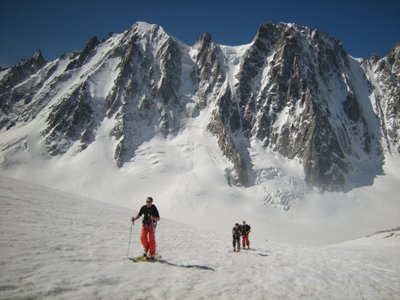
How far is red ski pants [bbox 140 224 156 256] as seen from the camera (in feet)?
41.4

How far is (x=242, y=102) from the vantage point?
6594 inches

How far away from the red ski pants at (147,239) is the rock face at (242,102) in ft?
409

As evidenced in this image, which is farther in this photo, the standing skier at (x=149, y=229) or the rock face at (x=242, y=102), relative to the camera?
the rock face at (x=242, y=102)

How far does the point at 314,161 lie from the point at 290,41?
6512 centimetres

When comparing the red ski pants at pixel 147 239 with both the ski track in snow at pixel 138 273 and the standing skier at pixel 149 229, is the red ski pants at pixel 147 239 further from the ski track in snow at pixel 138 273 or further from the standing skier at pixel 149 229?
the ski track in snow at pixel 138 273

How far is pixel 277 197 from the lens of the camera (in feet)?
433

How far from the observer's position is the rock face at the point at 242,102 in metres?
153

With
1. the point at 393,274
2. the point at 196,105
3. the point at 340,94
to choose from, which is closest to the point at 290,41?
the point at 340,94

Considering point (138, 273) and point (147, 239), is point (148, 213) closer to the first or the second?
point (147, 239)

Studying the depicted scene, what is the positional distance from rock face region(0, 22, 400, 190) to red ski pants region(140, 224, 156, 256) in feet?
409

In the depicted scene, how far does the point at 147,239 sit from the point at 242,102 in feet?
520

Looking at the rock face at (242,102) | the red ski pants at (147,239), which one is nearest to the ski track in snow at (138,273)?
the red ski pants at (147,239)

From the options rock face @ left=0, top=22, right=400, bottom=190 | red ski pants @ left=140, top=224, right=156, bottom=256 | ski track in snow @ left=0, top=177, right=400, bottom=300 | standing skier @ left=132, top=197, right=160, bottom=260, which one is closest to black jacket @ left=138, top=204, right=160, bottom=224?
standing skier @ left=132, top=197, right=160, bottom=260

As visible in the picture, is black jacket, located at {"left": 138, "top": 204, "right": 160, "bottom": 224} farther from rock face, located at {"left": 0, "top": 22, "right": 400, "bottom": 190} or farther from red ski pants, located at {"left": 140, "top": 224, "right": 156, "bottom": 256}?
rock face, located at {"left": 0, "top": 22, "right": 400, "bottom": 190}
